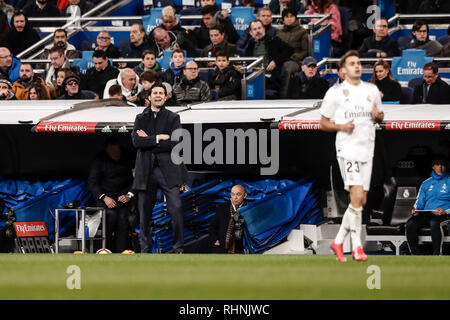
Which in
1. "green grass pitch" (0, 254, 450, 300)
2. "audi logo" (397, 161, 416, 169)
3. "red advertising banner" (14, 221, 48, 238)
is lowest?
"red advertising banner" (14, 221, 48, 238)

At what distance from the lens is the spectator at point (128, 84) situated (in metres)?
17.2

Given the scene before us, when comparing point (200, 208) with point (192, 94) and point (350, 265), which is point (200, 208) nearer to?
point (192, 94)

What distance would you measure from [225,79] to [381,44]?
318 cm

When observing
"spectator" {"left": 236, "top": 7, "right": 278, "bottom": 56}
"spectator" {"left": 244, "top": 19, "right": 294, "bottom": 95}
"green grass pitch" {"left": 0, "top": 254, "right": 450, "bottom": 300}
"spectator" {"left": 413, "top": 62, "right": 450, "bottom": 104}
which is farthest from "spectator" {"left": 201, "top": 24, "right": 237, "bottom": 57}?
"green grass pitch" {"left": 0, "top": 254, "right": 450, "bottom": 300}

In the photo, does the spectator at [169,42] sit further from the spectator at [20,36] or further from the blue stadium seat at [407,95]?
the blue stadium seat at [407,95]

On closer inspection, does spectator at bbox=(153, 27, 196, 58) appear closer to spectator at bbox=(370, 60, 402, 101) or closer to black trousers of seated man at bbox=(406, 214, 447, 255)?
spectator at bbox=(370, 60, 402, 101)

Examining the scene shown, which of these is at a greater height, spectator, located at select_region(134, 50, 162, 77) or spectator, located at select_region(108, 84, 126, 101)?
spectator, located at select_region(134, 50, 162, 77)

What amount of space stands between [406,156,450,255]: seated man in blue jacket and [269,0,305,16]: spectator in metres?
6.16

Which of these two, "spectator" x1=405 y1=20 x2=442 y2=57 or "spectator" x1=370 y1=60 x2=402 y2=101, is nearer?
"spectator" x1=370 y1=60 x2=402 y2=101

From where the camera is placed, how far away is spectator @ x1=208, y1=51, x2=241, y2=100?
55.4 feet

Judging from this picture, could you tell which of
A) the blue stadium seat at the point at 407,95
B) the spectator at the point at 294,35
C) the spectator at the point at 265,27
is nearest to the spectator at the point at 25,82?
the spectator at the point at 265,27

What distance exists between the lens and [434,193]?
14.8 metres

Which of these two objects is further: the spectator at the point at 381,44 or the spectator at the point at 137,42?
the spectator at the point at 137,42

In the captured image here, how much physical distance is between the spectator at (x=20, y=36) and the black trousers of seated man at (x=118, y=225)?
5.92m
